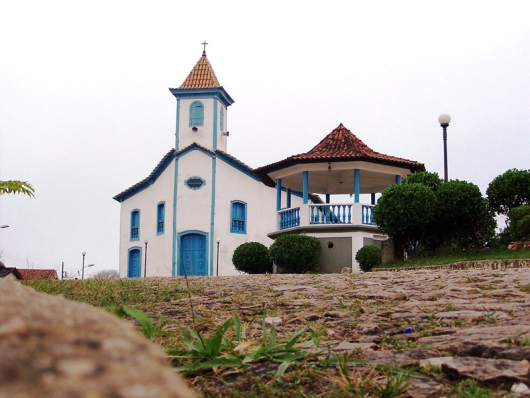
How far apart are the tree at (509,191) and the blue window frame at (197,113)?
17128 mm

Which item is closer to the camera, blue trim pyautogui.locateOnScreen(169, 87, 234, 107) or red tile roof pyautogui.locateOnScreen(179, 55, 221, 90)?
blue trim pyautogui.locateOnScreen(169, 87, 234, 107)

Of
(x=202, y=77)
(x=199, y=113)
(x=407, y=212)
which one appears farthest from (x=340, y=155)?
(x=202, y=77)

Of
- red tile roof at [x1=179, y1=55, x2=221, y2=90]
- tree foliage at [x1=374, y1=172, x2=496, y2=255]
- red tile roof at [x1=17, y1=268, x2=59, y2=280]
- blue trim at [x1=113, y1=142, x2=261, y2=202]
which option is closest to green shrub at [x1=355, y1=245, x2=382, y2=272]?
tree foliage at [x1=374, y1=172, x2=496, y2=255]

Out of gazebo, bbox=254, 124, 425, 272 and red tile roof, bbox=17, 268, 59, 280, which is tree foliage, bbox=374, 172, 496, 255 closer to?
gazebo, bbox=254, 124, 425, 272

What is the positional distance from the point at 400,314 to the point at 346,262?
17.1 meters

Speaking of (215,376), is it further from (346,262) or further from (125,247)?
(125,247)

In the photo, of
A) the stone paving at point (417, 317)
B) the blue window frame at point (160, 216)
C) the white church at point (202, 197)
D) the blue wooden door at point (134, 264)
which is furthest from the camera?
the blue wooden door at point (134, 264)

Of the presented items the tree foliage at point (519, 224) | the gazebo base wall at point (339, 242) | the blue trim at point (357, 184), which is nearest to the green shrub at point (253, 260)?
the gazebo base wall at point (339, 242)

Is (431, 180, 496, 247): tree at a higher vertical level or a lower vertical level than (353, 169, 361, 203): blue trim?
lower

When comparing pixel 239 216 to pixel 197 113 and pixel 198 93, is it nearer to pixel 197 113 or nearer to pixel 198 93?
pixel 197 113

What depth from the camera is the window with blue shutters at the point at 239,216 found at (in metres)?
31.0

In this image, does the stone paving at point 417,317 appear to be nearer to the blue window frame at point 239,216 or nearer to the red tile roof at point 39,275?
the red tile roof at point 39,275

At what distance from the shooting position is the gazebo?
21953 mm

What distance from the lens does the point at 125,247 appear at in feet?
112
